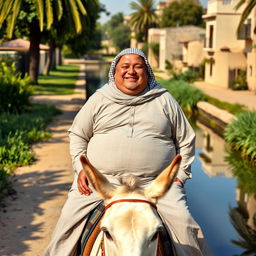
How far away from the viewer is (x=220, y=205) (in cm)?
941

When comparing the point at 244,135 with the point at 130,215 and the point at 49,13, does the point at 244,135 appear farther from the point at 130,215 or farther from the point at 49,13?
the point at 130,215

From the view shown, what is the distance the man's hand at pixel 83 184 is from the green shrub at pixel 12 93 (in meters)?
12.4

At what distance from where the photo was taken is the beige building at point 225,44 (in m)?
35.1

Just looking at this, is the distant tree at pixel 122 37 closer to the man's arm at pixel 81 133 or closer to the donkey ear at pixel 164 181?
the man's arm at pixel 81 133

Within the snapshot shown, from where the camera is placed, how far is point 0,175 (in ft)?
27.4

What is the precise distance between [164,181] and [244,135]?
35.4ft

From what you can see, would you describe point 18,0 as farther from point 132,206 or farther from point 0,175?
point 132,206

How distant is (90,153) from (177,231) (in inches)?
34.4

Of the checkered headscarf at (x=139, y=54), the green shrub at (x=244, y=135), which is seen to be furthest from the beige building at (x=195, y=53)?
the checkered headscarf at (x=139, y=54)

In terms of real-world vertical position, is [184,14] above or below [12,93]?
above

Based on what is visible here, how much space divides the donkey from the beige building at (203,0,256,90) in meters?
30.2

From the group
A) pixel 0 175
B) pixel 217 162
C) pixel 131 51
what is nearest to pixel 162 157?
pixel 131 51

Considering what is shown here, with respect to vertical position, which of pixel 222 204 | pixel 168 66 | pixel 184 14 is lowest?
pixel 222 204

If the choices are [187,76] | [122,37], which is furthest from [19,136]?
[122,37]
